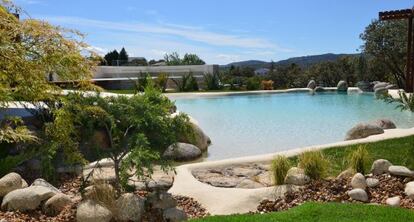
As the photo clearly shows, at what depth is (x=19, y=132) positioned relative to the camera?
4215 millimetres

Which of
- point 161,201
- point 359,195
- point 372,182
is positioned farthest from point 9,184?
point 372,182

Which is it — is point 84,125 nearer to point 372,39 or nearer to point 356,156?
point 356,156

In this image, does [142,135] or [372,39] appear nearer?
[142,135]

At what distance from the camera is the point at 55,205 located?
5.72m

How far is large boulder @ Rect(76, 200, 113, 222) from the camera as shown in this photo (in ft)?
17.2

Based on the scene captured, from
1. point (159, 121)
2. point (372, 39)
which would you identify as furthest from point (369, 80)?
point (159, 121)

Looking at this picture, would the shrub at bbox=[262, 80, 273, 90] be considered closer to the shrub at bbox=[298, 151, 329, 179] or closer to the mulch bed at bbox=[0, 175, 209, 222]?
the shrub at bbox=[298, 151, 329, 179]

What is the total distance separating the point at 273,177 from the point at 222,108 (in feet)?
46.5

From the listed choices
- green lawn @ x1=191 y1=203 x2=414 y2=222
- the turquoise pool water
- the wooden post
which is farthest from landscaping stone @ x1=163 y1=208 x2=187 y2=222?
the wooden post

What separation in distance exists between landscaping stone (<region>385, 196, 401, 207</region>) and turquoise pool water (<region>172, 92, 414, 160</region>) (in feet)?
16.1

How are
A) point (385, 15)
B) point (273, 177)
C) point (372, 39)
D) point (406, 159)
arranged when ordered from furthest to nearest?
1. point (372, 39)
2. point (385, 15)
3. point (406, 159)
4. point (273, 177)

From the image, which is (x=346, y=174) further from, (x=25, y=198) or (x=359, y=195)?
(x=25, y=198)

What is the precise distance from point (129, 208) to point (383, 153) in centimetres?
489

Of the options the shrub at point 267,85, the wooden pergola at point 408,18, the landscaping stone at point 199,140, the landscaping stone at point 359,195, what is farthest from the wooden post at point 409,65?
the landscaping stone at point 359,195
